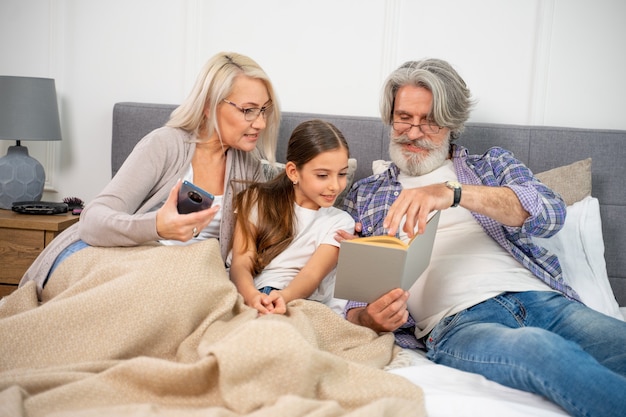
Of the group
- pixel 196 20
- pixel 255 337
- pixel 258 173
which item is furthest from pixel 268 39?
pixel 255 337

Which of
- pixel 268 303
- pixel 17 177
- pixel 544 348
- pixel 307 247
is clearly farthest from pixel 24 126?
pixel 544 348

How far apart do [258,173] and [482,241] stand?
2.76ft

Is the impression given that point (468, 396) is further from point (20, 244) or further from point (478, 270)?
point (20, 244)

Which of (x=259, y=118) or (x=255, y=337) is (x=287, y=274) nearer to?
(x=259, y=118)

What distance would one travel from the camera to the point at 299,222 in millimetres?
2258

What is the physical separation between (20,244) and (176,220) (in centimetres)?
126

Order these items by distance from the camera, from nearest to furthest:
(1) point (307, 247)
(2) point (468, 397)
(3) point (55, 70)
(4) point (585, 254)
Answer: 1. (2) point (468, 397)
2. (1) point (307, 247)
3. (4) point (585, 254)
4. (3) point (55, 70)

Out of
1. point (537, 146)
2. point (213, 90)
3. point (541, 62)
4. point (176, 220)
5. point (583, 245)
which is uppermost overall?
point (541, 62)

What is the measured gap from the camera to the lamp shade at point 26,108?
2926 mm

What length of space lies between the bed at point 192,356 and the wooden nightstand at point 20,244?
88cm

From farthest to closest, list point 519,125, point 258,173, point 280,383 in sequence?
point 519,125, point 258,173, point 280,383

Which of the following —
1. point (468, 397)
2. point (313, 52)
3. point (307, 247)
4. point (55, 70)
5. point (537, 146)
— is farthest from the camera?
point (55, 70)

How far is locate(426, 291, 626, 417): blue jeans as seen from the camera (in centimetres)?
148

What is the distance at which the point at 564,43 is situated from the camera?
9.72ft
